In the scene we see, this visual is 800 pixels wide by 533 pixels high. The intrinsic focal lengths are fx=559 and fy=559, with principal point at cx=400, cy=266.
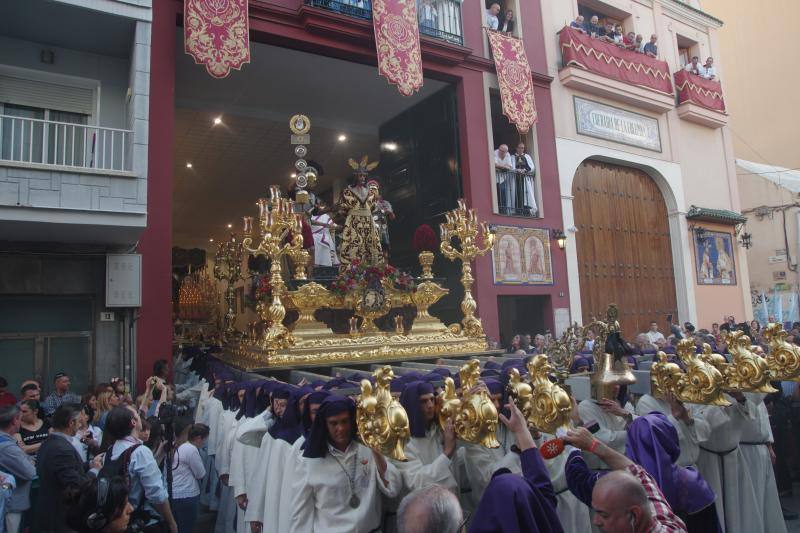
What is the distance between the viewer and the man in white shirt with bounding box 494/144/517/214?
44.5 feet

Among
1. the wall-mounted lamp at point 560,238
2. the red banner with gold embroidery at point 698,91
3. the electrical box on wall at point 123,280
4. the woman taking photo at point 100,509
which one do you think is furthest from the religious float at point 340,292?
the red banner with gold embroidery at point 698,91

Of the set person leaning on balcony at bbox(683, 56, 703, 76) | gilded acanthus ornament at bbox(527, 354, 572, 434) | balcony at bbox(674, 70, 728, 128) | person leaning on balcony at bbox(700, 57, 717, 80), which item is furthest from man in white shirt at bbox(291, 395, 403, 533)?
person leaning on balcony at bbox(700, 57, 717, 80)

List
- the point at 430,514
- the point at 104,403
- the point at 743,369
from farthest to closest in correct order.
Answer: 1. the point at 104,403
2. the point at 743,369
3. the point at 430,514

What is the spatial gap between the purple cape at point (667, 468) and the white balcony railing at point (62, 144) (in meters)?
8.50

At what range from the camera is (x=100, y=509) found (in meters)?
3.07

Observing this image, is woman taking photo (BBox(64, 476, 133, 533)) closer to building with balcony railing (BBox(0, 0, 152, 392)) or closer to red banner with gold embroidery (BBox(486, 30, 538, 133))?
building with balcony railing (BBox(0, 0, 152, 392))

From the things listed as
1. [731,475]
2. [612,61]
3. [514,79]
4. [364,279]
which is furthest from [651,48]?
[731,475]

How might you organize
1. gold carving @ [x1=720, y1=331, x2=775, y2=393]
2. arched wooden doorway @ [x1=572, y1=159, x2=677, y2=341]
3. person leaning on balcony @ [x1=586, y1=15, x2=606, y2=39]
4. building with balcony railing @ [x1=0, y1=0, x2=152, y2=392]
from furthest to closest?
person leaning on balcony @ [x1=586, y1=15, x2=606, y2=39] → arched wooden doorway @ [x1=572, y1=159, x2=677, y2=341] → building with balcony railing @ [x1=0, y1=0, x2=152, y2=392] → gold carving @ [x1=720, y1=331, x2=775, y2=393]

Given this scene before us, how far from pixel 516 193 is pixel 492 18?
4.54m

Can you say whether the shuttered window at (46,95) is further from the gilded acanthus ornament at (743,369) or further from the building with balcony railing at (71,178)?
the gilded acanthus ornament at (743,369)

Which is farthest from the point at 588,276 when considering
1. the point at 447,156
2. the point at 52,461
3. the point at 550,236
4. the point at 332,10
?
the point at 52,461

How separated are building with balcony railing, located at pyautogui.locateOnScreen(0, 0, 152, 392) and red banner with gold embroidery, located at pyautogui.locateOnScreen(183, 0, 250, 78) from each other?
1059mm

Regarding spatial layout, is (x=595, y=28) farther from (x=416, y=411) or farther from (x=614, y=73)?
(x=416, y=411)

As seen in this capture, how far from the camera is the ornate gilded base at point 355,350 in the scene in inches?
331
